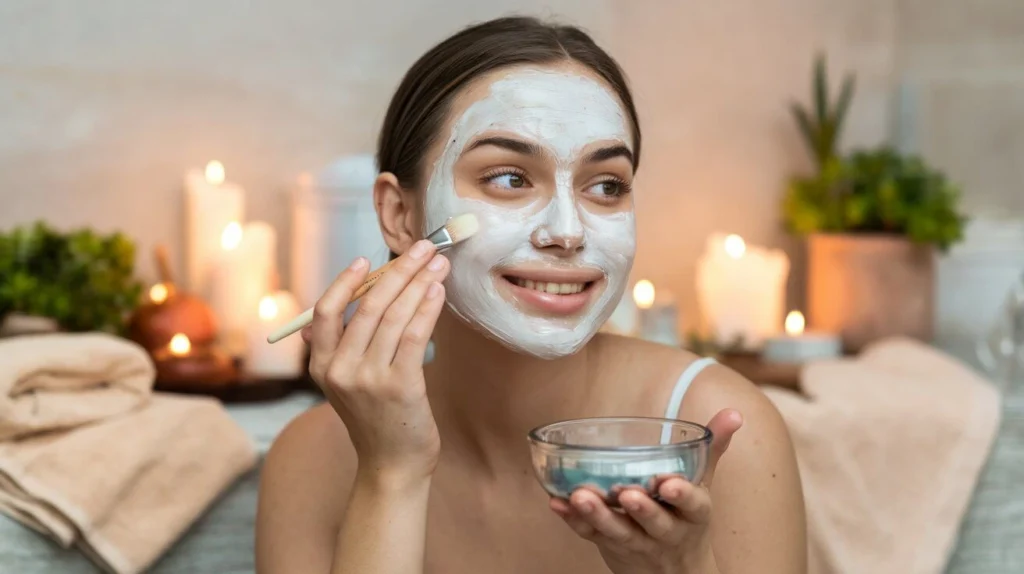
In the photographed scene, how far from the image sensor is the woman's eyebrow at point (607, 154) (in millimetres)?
1028

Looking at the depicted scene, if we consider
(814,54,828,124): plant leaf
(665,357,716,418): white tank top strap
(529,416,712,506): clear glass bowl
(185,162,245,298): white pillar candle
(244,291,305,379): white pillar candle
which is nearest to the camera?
(529,416,712,506): clear glass bowl

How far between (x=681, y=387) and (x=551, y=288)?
0.18 m

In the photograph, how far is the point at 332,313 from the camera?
895 millimetres

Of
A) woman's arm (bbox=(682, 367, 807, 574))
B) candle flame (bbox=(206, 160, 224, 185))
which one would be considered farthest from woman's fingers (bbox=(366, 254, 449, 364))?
candle flame (bbox=(206, 160, 224, 185))

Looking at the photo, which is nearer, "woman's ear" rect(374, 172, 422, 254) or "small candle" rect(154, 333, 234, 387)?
"woman's ear" rect(374, 172, 422, 254)

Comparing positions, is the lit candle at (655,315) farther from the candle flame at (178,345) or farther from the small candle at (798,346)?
the candle flame at (178,345)

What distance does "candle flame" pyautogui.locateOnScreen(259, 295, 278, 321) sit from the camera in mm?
1678

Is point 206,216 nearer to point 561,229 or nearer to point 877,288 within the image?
point 561,229

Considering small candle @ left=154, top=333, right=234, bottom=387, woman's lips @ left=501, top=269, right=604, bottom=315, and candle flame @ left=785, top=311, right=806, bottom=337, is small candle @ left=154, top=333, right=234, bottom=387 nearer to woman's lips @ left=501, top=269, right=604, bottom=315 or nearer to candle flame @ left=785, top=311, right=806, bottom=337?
woman's lips @ left=501, top=269, right=604, bottom=315

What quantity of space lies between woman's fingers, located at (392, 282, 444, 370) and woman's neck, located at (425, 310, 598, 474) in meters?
0.18

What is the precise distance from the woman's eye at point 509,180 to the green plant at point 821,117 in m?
1.27

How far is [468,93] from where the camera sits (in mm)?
1050

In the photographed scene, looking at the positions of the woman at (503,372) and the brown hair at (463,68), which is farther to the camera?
the brown hair at (463,68)

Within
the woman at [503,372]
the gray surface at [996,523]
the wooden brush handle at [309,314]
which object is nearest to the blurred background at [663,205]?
the gray surface at [996,523]
